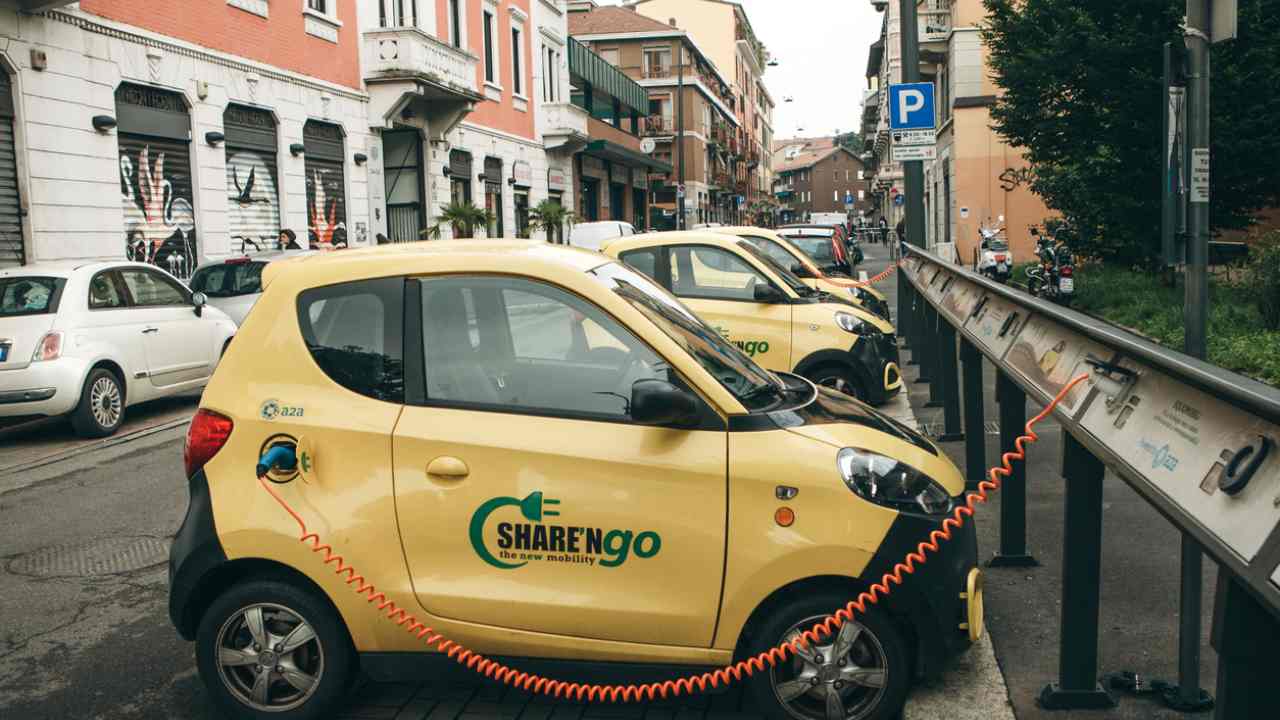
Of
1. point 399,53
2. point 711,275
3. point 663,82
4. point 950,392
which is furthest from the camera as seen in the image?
point 663,82

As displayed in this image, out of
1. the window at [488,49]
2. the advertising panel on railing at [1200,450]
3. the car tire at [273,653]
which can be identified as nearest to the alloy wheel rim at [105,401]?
the car tire at [273,653]

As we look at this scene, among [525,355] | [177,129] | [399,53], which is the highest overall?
[399,53]

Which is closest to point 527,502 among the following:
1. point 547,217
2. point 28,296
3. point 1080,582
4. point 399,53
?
point 1080,582

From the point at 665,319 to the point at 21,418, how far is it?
882cm

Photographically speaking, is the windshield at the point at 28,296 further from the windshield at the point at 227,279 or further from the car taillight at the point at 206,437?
the car taillight at the point at 206,437

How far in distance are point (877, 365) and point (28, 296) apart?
796cm

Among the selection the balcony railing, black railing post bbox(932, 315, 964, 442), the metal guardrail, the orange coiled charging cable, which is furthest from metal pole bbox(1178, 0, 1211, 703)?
the balcony railing

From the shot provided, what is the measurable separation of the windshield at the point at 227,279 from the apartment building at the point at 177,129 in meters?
3.00

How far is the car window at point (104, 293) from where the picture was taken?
37.4 feet

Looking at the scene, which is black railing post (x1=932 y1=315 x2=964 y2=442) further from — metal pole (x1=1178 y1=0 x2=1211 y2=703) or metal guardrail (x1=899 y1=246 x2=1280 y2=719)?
metal pole (x1=1178 y1=0 x2=1211 y2=703)

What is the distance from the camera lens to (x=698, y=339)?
4566 mm

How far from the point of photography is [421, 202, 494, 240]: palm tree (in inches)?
1129

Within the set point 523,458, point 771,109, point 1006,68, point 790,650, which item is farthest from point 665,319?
point 771,109

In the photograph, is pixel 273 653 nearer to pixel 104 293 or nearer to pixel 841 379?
pixel 841 379
